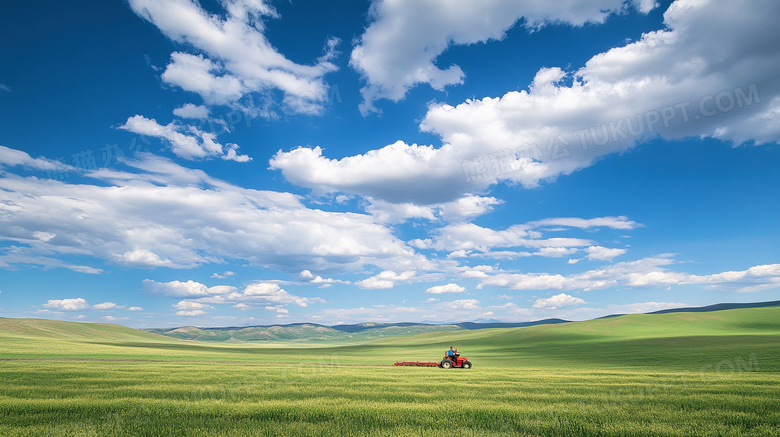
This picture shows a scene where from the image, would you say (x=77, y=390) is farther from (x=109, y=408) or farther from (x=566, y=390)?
(x=566, y=390)

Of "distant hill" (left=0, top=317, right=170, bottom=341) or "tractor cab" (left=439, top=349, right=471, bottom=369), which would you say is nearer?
"tractor cab" (left=439, top=349, right=471, bottom=369)

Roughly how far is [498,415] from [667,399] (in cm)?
730

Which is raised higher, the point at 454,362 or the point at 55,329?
the point at 55,329

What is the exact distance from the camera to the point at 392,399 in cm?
1378

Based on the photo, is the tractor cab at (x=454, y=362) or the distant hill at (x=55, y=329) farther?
the distant hill at (x=55, y=329)

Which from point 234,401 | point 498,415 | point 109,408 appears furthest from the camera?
point 234,401

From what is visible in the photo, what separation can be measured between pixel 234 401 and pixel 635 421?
12108 millimetres

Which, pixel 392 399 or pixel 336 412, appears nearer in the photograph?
pixel 336 412

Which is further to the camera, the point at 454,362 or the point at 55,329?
the point at 55,329

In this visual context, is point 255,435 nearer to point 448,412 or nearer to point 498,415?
point 448,412

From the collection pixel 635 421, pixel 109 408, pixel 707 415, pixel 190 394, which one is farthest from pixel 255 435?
pixel 707 415

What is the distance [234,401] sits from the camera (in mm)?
13023

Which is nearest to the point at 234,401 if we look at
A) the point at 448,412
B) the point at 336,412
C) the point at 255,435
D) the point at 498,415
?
the point at 336,412

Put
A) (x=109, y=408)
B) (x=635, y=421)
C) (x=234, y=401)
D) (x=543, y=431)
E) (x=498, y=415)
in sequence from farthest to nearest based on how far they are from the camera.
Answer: (x=234, y=401)
(x=109, y=408)
(x=498, y=415)
(x=635, y=421)
(x=543, y=431)
